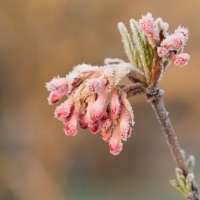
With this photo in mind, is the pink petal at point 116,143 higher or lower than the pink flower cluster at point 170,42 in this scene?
lower

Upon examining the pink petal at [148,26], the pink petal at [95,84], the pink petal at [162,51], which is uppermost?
the pink petal at [148,26]

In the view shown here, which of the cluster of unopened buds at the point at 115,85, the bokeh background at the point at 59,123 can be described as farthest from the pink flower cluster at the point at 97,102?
the bokeh background at the point at 59,123

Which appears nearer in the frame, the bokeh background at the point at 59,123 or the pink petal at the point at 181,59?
the pink petal at the point at 181,59

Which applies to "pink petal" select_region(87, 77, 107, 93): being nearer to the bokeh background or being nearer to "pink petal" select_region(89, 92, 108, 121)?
"pink petal" select_region(89, 92, 108, 121)

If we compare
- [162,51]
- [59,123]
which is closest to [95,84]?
[162,51]

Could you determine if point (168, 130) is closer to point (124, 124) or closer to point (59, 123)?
point (124, 124)

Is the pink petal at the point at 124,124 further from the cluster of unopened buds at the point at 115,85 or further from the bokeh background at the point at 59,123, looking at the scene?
the bokeh background at the point at 59,123

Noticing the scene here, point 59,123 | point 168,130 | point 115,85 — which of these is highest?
point 59,123
